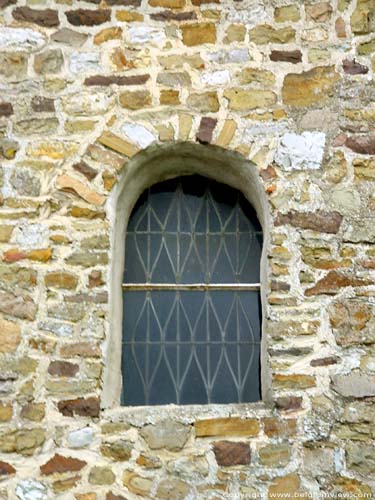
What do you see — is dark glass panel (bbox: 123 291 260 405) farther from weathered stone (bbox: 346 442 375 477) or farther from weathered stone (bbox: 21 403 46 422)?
weathered stone (bbox: 346 442 375 477)

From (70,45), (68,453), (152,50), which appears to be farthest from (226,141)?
(68,453)

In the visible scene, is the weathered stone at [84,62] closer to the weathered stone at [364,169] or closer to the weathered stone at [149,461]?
the weathered stone at [364,169]

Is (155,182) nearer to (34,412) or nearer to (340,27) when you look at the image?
(340,27)

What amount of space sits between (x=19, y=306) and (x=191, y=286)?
103 cm

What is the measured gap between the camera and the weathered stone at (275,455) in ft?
14.1

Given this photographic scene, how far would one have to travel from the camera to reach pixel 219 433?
14.3 feet

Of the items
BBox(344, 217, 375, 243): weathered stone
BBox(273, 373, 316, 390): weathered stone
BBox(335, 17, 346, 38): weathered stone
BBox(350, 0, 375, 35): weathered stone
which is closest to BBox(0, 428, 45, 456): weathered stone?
BBox(273, 373, 316, 390): weathered stone

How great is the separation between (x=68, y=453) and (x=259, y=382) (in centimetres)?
117

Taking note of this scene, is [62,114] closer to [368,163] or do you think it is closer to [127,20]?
[127,20]

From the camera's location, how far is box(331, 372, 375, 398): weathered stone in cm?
439

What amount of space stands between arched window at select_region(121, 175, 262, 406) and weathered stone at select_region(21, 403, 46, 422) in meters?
0.52

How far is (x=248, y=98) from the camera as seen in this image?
493 cm

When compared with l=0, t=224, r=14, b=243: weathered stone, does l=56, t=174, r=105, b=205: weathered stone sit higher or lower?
higher

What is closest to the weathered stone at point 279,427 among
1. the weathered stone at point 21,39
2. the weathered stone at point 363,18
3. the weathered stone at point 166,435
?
the weathered stone at point 166,435
